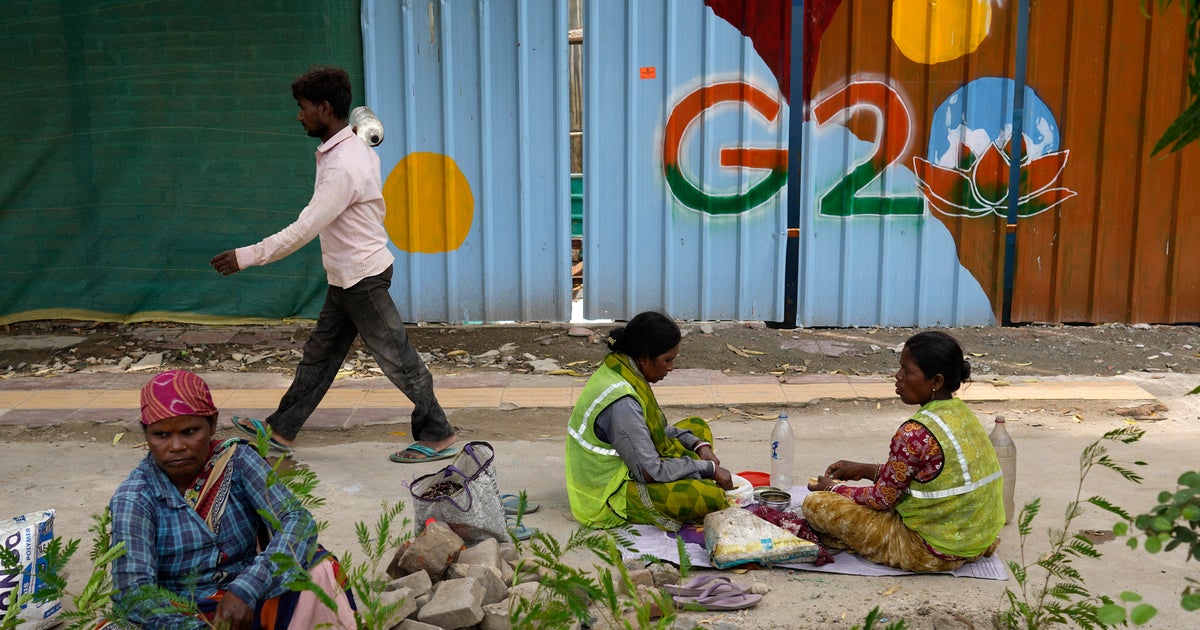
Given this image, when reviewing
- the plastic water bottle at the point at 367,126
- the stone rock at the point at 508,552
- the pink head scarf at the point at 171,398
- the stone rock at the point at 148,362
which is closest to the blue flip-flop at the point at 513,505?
the stone rock at the point at 508,552

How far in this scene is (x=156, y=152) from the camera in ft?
26.5

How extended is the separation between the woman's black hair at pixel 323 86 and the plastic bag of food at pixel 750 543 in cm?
Answer: 270

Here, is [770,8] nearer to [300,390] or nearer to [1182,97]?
[1182,97]

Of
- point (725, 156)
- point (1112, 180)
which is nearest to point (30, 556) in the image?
point (725, 156)

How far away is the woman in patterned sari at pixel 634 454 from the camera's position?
14.0 feet

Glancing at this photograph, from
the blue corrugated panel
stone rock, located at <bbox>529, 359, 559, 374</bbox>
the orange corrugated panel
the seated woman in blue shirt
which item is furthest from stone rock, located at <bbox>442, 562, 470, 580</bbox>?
the orange corrugated panel

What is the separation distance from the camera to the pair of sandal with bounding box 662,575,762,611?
366cm

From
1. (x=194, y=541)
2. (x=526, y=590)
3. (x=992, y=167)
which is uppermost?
(x=992, y=167)

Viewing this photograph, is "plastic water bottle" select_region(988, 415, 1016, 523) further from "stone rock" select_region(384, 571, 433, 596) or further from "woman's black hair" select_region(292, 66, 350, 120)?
"woman's black hair" select_region(292, 66, 350, 120)

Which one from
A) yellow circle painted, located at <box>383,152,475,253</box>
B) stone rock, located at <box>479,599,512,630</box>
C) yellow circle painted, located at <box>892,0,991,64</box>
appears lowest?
stone rock, located at <box>479,599,512,630</box>

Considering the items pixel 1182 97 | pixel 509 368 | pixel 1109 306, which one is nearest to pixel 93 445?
pixel 509 368

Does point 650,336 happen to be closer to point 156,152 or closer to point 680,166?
point 680,166

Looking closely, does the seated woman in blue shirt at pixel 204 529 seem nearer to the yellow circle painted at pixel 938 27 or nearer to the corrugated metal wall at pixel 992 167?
the corrugated metal wall at pixel 992 167

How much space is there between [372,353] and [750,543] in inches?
91.6
